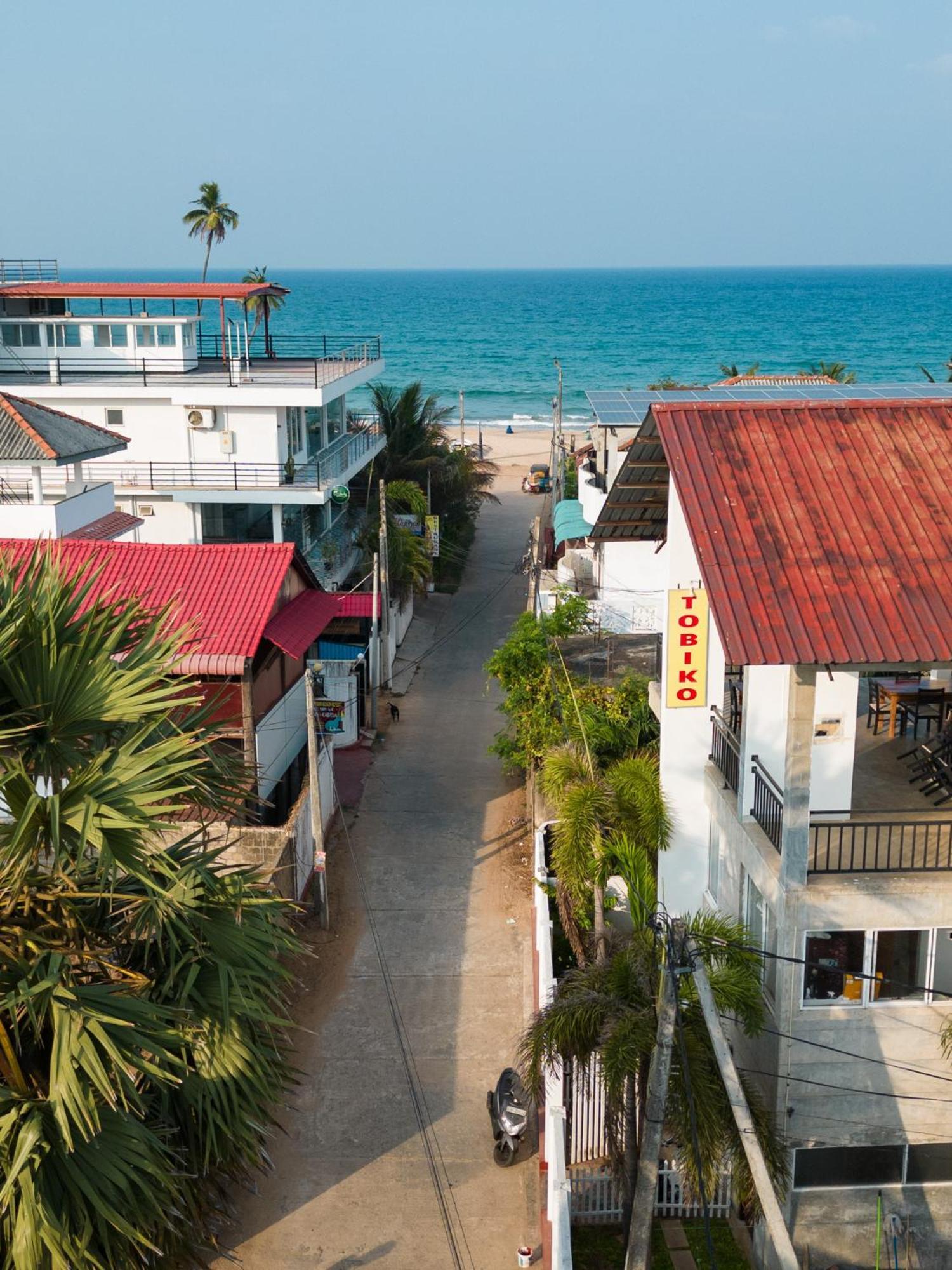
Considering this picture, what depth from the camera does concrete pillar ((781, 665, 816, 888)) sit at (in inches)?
530

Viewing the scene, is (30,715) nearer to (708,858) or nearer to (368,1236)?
(368,1236)

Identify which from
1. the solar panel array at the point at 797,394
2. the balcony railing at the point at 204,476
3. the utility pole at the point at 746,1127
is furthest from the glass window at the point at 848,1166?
the balcony railing at the point at 204,476

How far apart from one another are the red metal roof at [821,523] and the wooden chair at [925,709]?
3627mm

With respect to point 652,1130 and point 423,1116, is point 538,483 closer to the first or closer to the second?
point 423,1116

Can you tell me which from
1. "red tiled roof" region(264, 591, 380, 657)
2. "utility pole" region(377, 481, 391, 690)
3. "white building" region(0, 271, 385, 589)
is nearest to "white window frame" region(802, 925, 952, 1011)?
"red tiled roof" region(264, 591, 380, 657)

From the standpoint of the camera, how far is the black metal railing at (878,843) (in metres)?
14.1

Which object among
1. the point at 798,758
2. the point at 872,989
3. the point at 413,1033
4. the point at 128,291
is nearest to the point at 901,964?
the point at 872,989

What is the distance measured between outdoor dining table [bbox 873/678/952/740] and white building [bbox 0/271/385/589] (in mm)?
20249

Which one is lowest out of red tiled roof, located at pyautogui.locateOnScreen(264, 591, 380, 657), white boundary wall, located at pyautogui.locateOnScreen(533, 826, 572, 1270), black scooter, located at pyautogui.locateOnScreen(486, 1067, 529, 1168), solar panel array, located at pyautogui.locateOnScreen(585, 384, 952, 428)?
black scooter, located at pyautogui.locateOnScreen(486, 1067, 529, 1168)

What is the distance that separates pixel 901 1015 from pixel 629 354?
13968 cm

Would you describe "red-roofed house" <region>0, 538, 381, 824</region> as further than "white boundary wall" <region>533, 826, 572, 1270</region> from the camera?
Yes

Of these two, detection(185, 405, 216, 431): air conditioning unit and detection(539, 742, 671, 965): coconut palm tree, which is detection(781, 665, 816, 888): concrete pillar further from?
detection(185, 405, 216, 431): air conditioning unit

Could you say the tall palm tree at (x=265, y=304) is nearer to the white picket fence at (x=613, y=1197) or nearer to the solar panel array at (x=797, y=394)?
the solar panel array at (x=797, y=394)

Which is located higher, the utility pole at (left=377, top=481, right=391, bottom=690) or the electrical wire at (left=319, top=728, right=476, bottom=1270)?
the utility pole at (left=377, top=481, right=391, bottom=690)
